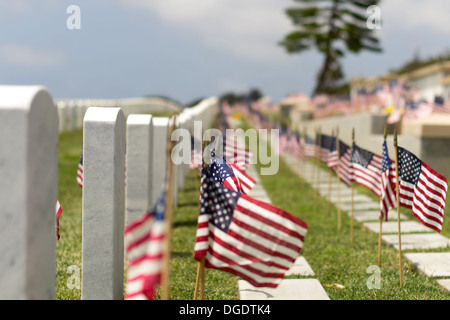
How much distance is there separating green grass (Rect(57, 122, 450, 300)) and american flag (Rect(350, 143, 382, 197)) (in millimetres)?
719

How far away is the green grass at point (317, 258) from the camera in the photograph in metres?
4.30

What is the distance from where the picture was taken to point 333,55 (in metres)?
39.3

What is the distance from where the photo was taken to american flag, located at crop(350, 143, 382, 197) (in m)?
5.55

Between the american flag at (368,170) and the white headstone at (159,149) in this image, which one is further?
the white headstone at (159,149)

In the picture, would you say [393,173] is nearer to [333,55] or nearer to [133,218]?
[133,218]

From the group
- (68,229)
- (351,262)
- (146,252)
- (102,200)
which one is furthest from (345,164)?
(146,252)

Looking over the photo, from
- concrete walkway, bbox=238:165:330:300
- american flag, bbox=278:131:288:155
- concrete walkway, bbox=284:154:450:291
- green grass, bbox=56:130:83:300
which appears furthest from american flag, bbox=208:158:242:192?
american flag, bbox=278:131:288:155

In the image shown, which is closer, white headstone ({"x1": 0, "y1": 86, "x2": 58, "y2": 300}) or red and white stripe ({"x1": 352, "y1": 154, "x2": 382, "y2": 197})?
white headstone ({"x1": 0, "y1": 86, "x2": 58, "y2": 300})

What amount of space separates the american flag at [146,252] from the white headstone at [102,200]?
100 centimetres

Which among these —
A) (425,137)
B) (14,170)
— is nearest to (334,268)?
(14,170)

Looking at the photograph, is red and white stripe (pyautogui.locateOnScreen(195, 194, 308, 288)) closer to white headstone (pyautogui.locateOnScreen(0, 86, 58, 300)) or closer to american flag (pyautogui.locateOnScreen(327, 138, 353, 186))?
white headstone (pyautogui.locateOnScreen(0, 86, 58, 300))

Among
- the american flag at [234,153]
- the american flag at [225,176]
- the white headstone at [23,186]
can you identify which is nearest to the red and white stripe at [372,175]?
the american flag at [234,153]

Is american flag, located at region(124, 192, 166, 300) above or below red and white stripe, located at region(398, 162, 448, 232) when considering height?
above

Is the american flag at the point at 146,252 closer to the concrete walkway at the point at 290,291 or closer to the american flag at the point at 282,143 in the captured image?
the concrete walkway at the point at 290,291
